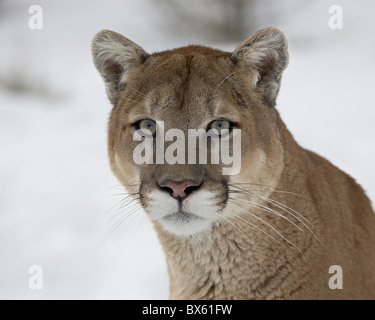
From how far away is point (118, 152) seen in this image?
3666 millimetres

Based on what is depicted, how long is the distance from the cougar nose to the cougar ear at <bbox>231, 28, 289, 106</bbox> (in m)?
A: 0.73

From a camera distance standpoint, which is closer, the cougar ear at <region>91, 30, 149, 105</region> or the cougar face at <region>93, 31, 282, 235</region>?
the cougar face at <region>93, 31, 282, 235</region>

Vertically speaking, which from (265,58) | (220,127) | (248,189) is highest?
(265,58)

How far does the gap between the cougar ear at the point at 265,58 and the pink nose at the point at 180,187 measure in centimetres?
73

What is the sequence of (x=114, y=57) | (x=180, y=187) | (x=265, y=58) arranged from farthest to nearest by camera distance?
(x=114, y=57) < (x=265, y=58) < (x=180, y=187)

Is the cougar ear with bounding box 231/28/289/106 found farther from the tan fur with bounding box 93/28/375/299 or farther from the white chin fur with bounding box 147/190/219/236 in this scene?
the white chin fur with bounding box 147/190/219/236

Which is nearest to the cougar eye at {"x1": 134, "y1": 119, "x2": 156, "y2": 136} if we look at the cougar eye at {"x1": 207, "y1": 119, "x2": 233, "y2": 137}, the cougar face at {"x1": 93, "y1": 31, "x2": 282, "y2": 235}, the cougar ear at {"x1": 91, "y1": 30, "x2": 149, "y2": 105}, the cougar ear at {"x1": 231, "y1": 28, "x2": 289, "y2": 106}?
the cougar face at {"x1": 93, "y1": 31, "x2": 282, "y2": 235}

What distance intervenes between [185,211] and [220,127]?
447mm

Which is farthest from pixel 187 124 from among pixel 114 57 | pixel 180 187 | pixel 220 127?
pixel 114 57

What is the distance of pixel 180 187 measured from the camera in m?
3.13

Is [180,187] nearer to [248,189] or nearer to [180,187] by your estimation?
[180,187]

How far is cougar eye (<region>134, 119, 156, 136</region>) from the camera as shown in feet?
11.3

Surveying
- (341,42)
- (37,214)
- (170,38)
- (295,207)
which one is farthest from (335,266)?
(170,38)

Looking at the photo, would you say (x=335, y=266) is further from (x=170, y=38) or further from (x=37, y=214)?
(x=170, y=38)
